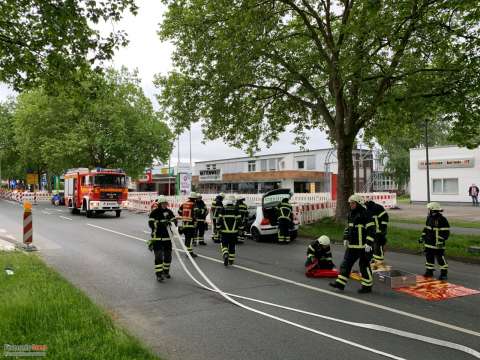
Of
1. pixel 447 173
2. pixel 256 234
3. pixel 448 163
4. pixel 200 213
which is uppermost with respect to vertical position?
pixel 448 163

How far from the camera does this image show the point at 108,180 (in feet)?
84.7

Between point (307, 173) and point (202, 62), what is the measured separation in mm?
39633

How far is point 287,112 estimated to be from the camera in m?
20.2

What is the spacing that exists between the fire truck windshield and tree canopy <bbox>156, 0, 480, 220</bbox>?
9.20 m

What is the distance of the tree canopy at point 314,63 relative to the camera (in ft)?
39.2

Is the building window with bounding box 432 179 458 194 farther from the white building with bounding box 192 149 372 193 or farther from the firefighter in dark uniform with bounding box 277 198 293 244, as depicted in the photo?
the firefighter in dark uniform with bounding box 277 198 293 244

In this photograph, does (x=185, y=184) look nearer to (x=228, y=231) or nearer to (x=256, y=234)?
(x=256, y=234)

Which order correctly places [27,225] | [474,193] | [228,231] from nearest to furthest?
[228,231], [27,225], [474,193]

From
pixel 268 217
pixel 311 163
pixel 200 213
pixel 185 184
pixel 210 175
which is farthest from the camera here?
pixel 210 175

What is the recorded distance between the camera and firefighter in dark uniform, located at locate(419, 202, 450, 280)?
8.62m

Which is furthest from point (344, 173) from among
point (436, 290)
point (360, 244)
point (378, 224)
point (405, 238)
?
point (360, 244)

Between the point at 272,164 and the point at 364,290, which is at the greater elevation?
the point at 272,164

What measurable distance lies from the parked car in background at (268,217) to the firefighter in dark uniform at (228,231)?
438 centimetres

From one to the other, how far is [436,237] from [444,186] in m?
29.3
